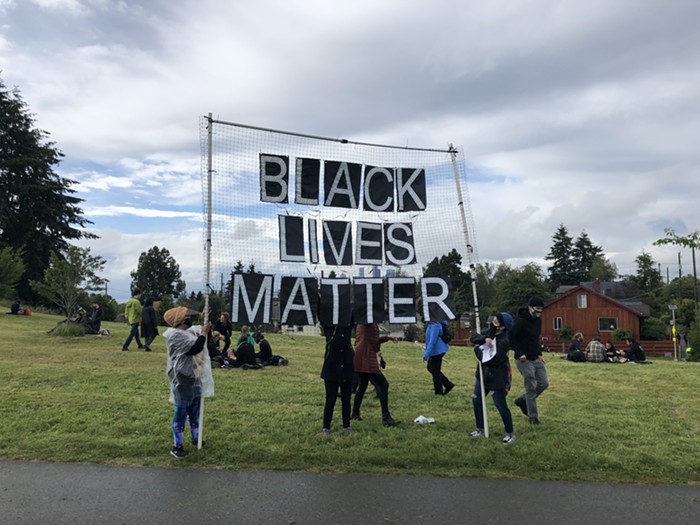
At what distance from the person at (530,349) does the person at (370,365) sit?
1909 mm

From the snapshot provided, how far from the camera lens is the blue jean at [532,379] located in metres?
7.41

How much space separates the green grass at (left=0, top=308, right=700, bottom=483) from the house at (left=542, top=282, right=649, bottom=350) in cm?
4231

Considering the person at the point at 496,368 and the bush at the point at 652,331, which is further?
the bush at the point at 652,331

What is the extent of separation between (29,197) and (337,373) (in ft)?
136

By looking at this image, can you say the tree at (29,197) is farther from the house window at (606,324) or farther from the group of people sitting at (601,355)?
the house window at (606,324)

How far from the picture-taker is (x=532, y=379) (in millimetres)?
7445

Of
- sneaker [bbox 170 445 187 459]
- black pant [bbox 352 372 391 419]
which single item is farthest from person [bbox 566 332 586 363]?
Result: sneaker [bbox 170 445 187 459]

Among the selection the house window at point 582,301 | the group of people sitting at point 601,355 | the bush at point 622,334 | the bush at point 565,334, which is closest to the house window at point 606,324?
the house window at point 582,301

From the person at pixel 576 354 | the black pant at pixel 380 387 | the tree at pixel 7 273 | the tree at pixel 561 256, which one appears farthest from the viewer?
the tree at pixel 561 256

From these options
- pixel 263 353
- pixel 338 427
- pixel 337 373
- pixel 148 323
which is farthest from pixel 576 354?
pixel 148 323

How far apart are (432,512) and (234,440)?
286 centimetres

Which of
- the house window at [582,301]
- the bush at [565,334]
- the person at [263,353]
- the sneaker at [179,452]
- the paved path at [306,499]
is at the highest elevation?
the house window at [582,301]

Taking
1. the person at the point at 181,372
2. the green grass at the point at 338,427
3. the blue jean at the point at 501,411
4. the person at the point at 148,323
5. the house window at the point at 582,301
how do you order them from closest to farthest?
the green grass at the point at 338,427, the person at the point at 181,372, the blue jean at the point at 501,411, the person at the point at 148,323, the house window at the point at 582,301

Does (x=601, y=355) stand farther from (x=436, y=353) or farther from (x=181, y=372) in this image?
(x=181, y=372)
